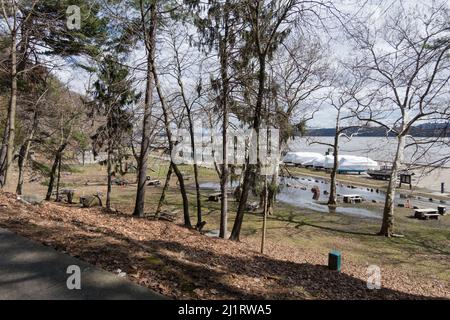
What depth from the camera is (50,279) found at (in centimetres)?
379

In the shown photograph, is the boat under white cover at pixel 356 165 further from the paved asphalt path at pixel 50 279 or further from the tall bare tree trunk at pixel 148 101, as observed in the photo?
the paved asphalt path at pixel 50 279

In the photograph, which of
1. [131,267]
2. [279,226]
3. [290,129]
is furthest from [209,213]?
[131,267]

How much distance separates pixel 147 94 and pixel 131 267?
405 inches

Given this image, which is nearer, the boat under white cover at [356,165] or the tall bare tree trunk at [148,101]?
the tall bare tree trunk at [148,101]

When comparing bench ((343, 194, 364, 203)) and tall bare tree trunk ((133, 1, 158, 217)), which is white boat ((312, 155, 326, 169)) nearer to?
bench ((343, 194, 364, 203))

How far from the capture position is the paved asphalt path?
345 centimetres

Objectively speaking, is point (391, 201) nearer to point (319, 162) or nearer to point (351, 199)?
point (351, 199)

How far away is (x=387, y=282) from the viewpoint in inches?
373

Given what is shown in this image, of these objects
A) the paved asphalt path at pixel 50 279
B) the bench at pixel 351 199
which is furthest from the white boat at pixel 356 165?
the paved asphalt path at pixel 50 279

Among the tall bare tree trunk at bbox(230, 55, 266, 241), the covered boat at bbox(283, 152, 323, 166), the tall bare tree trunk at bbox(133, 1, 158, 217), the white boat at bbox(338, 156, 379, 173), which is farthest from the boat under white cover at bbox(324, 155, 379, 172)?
the tall bare tree trunk at bbox(133, 1, 158, 217)

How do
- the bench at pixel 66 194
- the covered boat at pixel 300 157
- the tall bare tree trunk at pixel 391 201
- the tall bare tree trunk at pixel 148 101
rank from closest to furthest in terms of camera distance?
the tall bare tree trunk at pixel 148 101 < the tall bare tree trunk at pixel 391 201 < the bench at pixel 66 194 < the covered boat at pixel 300 157

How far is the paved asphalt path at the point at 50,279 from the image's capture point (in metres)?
3.45

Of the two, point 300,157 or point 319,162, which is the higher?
point 300,157

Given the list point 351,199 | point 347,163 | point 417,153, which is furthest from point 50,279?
point 347,163
